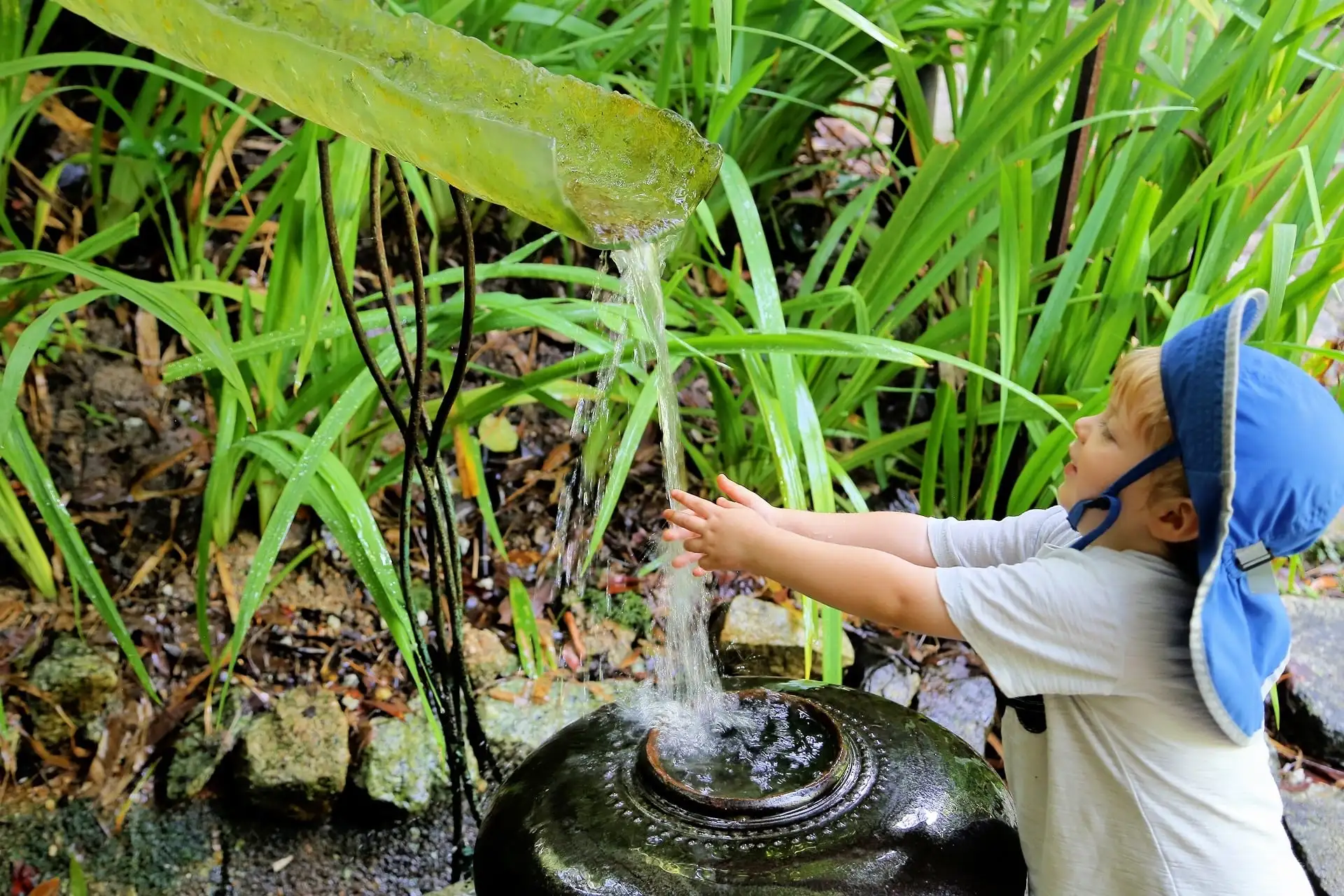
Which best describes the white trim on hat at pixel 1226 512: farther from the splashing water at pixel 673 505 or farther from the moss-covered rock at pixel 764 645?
the moss-covered rock at pixel 764 645

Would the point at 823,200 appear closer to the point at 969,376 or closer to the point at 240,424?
the point at 969,376

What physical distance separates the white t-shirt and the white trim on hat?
5 cm

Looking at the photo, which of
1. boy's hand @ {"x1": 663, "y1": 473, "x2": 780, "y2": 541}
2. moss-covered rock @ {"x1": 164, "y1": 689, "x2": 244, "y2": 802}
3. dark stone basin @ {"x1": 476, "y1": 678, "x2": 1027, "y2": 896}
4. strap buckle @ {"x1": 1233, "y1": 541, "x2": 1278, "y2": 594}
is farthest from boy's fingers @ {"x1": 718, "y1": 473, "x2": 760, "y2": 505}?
moss-covered rock @ {"x1": 164, "y1": 689, "x2": 244, "y2": 802}

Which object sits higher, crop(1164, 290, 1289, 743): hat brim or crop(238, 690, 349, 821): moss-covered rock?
crop(1164, 290, 1289, 743): hat brim

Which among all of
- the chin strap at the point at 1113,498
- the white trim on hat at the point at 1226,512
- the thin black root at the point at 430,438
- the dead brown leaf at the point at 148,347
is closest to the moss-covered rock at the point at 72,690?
the thin black root at the point at 430,438

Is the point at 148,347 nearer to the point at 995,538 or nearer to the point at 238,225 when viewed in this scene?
the point at 238,225

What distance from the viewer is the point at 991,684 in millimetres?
2281

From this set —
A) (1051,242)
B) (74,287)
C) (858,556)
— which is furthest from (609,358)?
(74,287)

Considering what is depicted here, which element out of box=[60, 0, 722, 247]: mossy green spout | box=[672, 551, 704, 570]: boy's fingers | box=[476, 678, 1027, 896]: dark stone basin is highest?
box=[60, 0, 722, 247]: mossy green spout

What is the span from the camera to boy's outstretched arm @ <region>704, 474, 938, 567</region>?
4.92 ft

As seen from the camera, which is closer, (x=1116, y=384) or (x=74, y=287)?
(x=1116, y=384)

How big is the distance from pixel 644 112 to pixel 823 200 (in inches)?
89.6

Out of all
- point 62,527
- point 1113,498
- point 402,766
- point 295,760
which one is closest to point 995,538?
point 1113,498

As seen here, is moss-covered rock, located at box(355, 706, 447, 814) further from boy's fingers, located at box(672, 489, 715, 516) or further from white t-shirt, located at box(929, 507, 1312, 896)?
white t-shirt, located at box(929, 507, 1312, 896)
